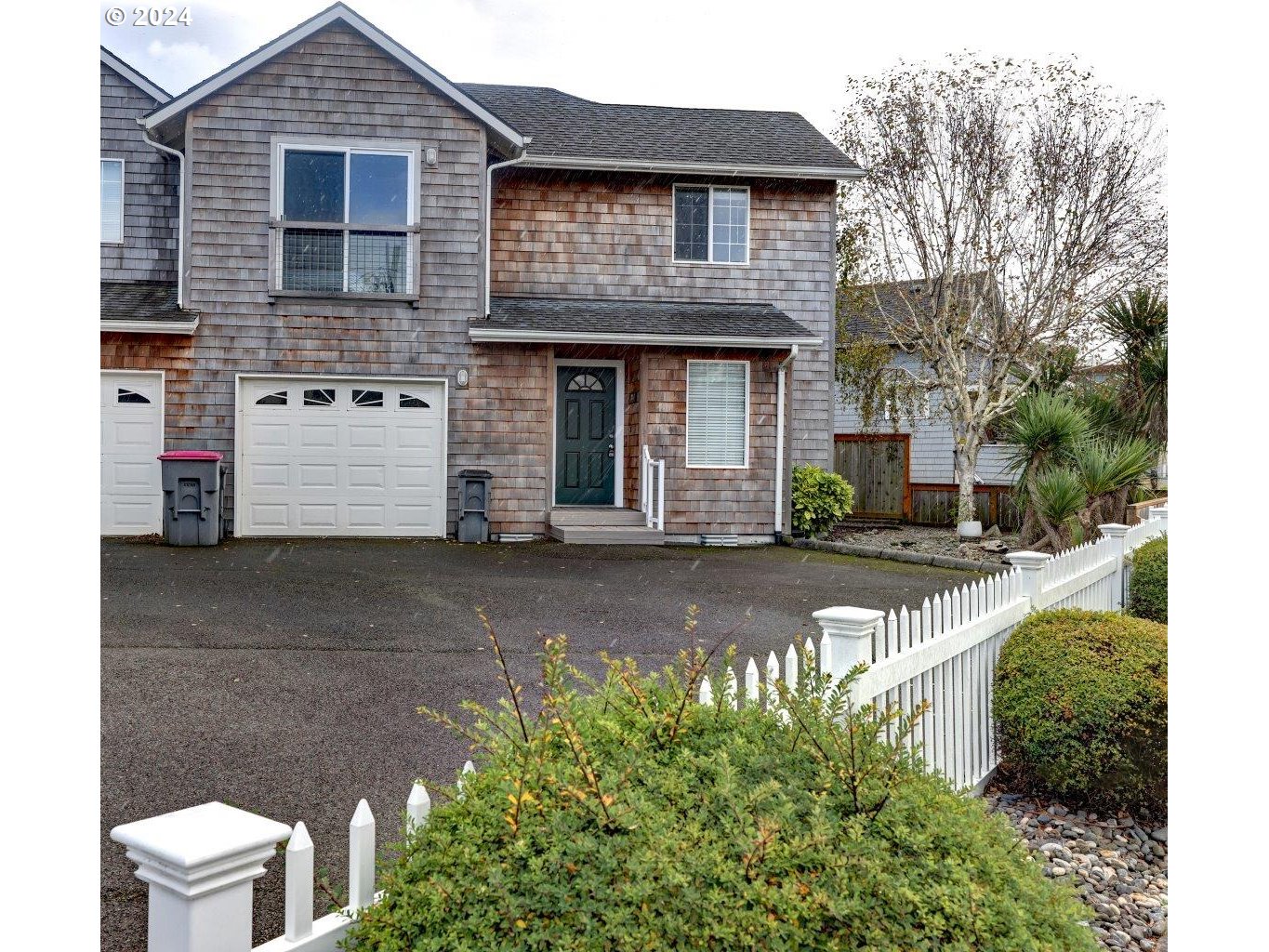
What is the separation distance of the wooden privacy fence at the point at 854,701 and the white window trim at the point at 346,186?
5729mm

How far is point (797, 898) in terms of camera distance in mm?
1366

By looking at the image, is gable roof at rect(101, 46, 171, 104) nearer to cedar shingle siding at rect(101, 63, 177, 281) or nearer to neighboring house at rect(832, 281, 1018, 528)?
cedar shingle siding at rect(101, 63, 177, 281)

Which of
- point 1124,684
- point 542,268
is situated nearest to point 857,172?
point 542,268

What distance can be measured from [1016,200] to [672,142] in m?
6.21

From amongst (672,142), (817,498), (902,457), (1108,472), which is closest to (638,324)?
(672,142)

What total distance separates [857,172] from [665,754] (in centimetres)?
825

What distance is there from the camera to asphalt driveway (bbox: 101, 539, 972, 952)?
8.64 feet

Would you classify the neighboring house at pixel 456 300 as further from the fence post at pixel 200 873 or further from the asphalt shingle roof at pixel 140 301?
the fence post at pixel 200 873

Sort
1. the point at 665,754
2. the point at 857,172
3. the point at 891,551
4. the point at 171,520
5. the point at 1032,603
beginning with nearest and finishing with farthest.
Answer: the point at 665,754 → the point at 1032,603 → the point at 171,520 → the point at 891,551 → the point at 857,172

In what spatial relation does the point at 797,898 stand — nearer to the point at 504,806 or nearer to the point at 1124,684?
the point at 504,806

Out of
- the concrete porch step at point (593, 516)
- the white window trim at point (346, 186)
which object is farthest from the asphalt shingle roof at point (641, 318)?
the concrete porch step at point (593, 516)

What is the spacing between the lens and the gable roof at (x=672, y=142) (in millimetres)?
9242
